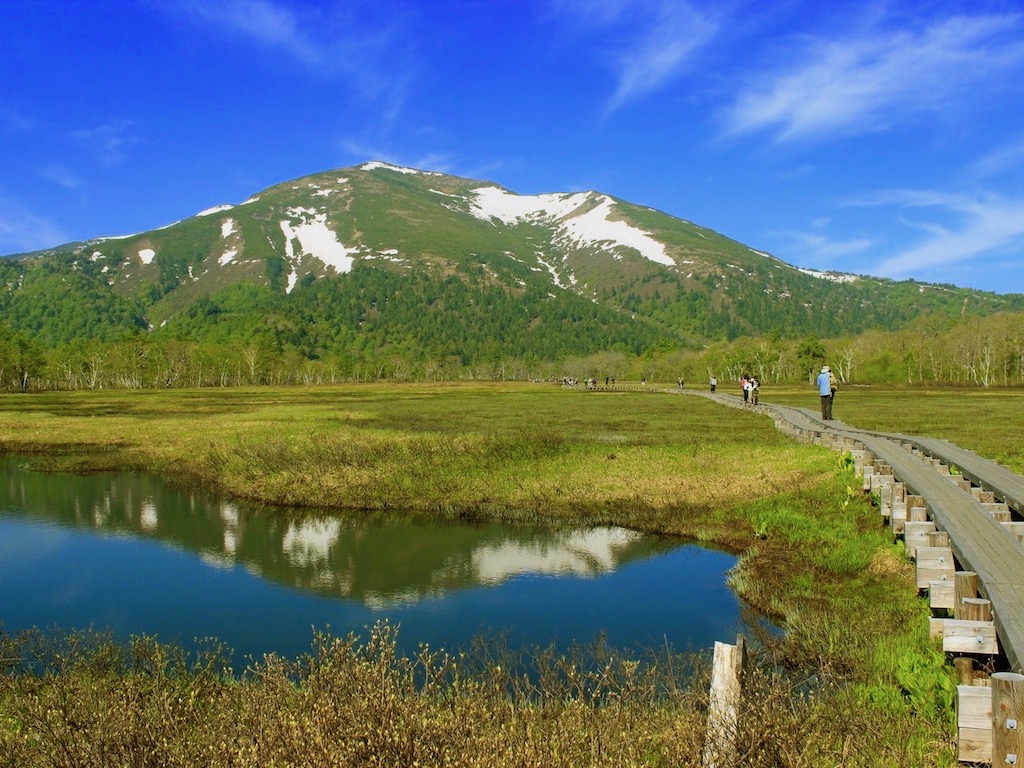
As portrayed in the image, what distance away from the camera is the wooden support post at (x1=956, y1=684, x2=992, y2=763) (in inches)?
252

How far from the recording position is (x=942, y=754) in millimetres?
7332

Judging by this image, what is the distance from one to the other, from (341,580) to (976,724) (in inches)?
595

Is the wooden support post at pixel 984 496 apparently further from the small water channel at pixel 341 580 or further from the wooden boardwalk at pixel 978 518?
the small water channel at pixel 341 580

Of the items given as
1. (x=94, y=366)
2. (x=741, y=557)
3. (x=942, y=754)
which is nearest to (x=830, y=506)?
(x=741, y=557)

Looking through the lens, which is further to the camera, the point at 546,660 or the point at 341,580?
the point at 341,580

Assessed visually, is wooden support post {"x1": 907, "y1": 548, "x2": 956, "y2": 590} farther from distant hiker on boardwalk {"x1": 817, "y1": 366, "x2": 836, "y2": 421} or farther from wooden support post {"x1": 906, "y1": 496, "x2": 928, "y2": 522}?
distant hiker on boardwalk {"x1": 817, "y1": 366, "x2": 836, "y2": 421}

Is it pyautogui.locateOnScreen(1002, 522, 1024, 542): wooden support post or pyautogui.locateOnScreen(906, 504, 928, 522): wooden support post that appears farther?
pyautogui.locateOnScreen(906, 504, 928, 522): wooden support post

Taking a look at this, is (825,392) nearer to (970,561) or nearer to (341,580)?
(970,561)

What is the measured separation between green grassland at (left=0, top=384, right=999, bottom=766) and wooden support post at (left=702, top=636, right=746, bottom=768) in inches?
6.2

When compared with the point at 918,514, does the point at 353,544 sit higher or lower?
lower

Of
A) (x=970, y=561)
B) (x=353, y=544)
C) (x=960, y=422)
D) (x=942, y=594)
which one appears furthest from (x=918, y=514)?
(x=960, y=422)

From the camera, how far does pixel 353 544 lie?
2234 centimetres

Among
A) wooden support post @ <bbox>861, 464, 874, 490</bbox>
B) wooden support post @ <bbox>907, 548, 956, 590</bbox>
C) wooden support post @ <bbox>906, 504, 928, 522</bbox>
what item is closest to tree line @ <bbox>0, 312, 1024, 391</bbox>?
wooden support post @ <bbox>861, 464, 874, 490</bbox>

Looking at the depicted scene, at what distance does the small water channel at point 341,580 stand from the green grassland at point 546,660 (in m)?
1.44
